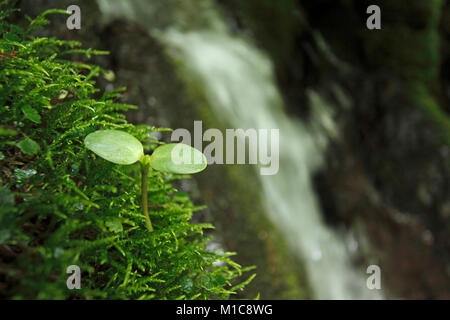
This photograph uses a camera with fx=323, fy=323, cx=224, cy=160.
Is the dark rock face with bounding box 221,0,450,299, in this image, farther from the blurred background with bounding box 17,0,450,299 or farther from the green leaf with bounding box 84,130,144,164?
the green leaf with bounding box 84,130,144,164

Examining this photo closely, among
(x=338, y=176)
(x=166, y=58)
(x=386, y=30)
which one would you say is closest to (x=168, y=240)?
(x=166, y=58)

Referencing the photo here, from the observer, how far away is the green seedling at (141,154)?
40.4 inches

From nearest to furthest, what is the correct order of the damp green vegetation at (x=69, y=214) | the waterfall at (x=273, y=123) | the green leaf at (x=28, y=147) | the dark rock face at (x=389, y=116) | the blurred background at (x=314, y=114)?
the damp green vegetation at (x=69, y=214) < the green leaf at (x=28, y=147) < the blurred background at (x=314, y=114) < the waterfall at (x=273, y=123) < the dark rock face at (x=389, y=116)

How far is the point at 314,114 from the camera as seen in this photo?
468cm

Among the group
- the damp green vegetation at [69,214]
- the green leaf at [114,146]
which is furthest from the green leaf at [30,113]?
the green leaf at [114,146]

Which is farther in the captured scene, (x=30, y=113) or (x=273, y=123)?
(x=273, y=123)

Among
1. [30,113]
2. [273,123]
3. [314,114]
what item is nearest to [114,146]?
[30,113]

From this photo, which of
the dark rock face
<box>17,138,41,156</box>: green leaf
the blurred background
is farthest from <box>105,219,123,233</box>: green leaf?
the dark rock face

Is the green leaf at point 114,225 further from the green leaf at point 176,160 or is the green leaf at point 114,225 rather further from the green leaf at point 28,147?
the green leaf at point 28,147

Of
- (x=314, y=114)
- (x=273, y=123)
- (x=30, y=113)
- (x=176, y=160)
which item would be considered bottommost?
(x=176, y=160)

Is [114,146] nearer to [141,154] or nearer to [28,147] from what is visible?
[141,154]

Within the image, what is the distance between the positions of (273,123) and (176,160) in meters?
2.87

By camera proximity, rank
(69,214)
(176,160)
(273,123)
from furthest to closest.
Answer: (273,123) → (176,160) → (69,214)
